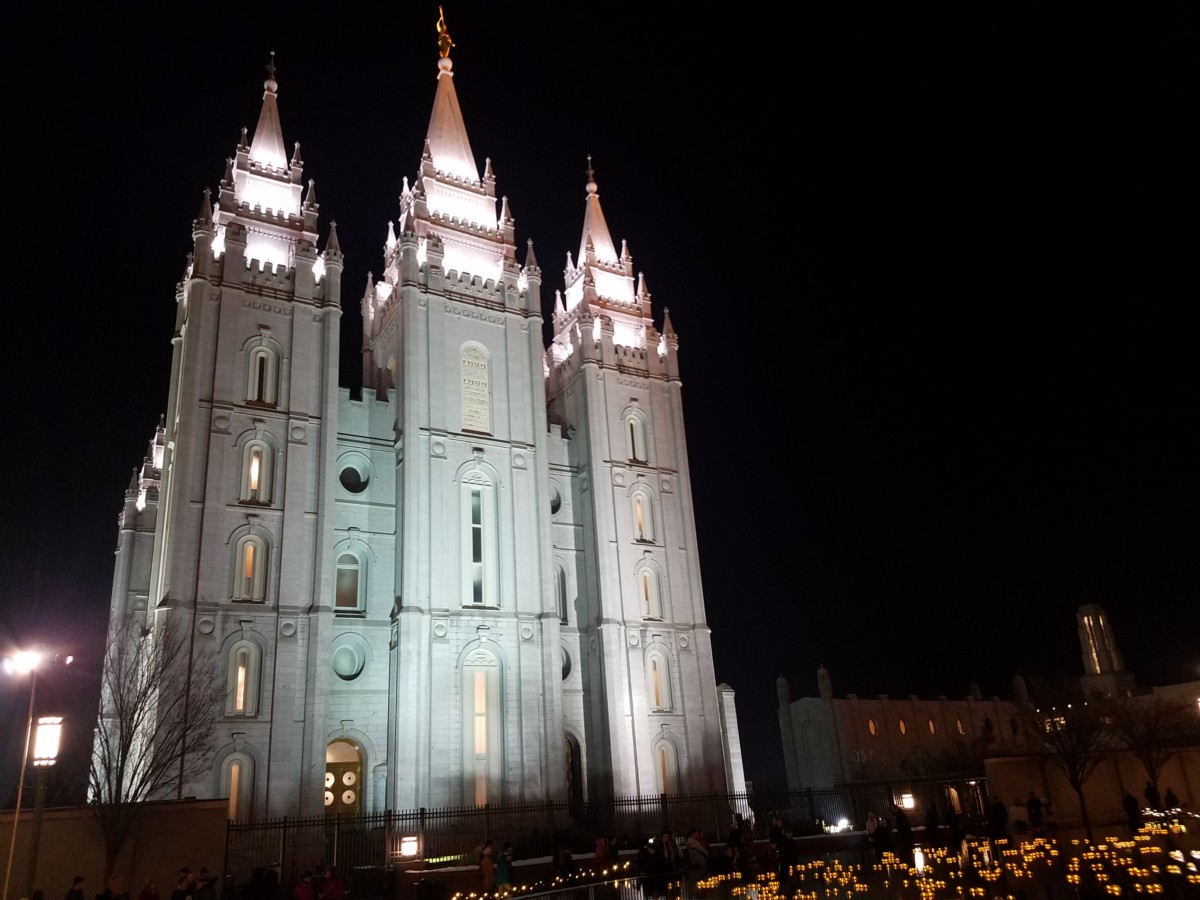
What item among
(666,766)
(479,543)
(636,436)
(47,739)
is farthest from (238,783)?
(636,436)

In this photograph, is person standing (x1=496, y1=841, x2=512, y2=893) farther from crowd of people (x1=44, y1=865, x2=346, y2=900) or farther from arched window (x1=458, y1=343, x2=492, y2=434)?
arched window (x1=458, y1=343, x2=492, y2=434)

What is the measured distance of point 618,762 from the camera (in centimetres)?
3950

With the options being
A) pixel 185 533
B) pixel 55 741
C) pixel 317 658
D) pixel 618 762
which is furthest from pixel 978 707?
pixel 55 741

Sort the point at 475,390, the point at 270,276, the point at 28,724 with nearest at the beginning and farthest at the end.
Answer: the point at 28,724 < the point at 270,276 < the point at 475,390

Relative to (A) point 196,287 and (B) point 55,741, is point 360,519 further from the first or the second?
(B) point 55,741

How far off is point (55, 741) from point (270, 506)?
59.6 feet

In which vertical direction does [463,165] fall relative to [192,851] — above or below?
above

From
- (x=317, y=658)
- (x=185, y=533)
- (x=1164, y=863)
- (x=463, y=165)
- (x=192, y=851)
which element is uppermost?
(x=463, y=165)

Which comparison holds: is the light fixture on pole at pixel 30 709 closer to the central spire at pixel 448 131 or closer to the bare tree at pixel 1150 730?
the central spire at pixel 448 131

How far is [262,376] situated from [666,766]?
24.3 metres

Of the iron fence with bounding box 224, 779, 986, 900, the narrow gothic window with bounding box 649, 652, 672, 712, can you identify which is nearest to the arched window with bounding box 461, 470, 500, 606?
the iron fence with bounding box 224, 779, 986, 900

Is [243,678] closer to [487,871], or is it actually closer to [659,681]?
[487,871]

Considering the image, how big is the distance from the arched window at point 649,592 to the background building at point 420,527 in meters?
A: 0.13

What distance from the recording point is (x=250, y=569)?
35.1 m
